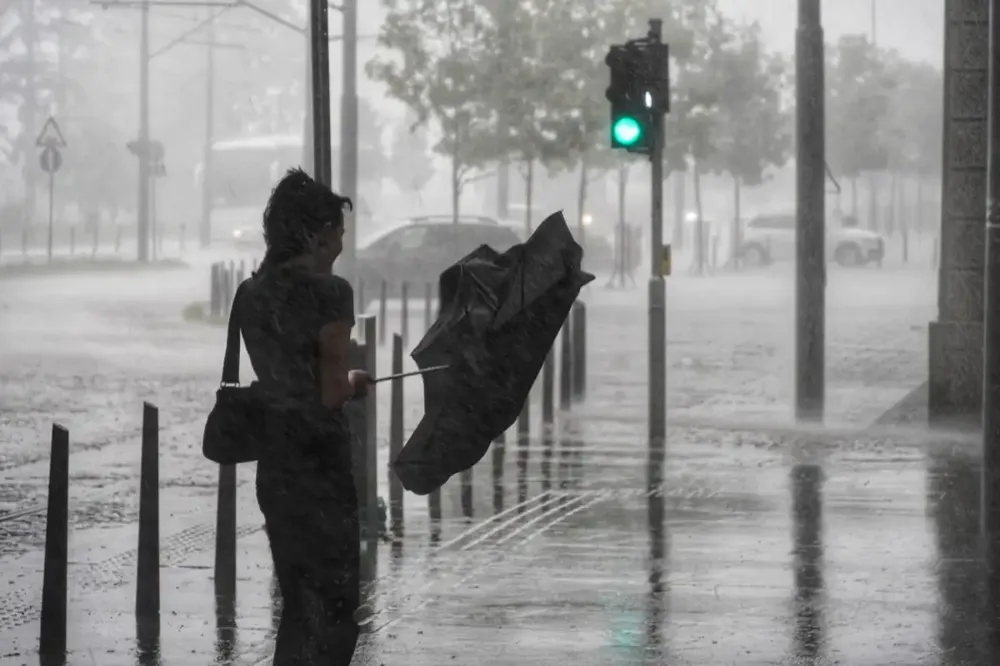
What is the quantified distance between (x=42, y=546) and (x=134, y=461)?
4.10 metres

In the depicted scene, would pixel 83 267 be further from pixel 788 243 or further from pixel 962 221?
pixel 962 221

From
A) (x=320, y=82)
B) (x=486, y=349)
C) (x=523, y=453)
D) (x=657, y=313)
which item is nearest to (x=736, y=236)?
(x=657, y=313)

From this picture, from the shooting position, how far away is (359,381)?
6594mm

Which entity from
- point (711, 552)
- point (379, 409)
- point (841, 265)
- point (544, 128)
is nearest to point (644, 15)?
point (544, 128)

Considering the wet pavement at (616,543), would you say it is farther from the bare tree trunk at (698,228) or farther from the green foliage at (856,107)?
the green foliage at (856,107)

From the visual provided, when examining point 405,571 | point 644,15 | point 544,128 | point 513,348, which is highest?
point 644,15

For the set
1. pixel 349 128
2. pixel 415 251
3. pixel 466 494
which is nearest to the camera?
pixel 466 494

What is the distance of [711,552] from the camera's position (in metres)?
10.9

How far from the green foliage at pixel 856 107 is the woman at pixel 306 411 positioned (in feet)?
233

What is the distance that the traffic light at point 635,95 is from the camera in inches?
652

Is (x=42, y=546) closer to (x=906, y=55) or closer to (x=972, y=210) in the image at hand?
(x=972, y=210)

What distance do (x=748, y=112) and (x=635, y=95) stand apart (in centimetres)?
5027

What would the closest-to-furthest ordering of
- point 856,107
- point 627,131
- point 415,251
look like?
point 627,131
point 415,251
point 856,107

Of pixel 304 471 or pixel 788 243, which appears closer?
pixel 304 471
